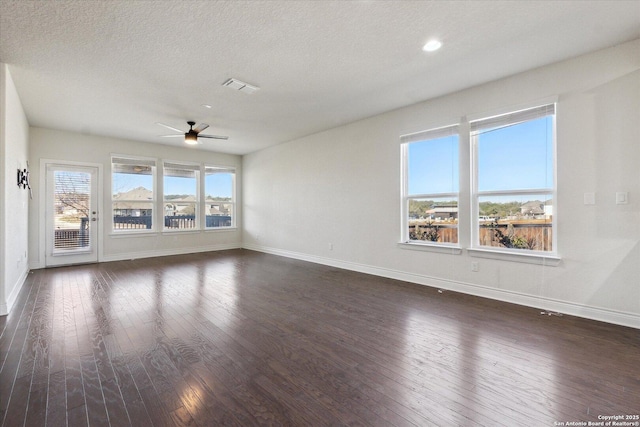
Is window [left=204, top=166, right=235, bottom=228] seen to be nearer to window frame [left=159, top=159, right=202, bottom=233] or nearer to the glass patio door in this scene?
window frame [left=159, top=159, right=202, bottom=233]

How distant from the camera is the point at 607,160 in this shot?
294 centimetres

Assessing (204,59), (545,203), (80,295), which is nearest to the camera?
(204,59)

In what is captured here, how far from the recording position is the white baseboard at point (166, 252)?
6.44 m

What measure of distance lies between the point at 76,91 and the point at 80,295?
9.27 feet

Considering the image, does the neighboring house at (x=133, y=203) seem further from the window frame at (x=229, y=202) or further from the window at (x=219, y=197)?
the window at (x=219, y=197)

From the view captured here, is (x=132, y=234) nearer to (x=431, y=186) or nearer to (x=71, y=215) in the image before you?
(x=71, y=215)

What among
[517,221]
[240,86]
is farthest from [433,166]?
[240,86]

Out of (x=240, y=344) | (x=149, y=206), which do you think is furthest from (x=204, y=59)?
(x=149, y=206)

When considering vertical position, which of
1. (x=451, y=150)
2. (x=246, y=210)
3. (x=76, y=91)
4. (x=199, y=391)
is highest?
(x=76, y=91)

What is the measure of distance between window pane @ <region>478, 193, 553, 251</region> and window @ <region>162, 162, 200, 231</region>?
22.4ft

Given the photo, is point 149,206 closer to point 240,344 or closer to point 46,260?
point 46,260

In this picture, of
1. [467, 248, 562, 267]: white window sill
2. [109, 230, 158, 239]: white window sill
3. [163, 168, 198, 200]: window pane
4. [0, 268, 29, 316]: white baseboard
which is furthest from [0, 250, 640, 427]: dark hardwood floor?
[163, 168, 198, 200]: window pane

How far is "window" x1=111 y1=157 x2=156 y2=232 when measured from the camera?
6.52 meters

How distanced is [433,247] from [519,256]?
1073 millimetres
